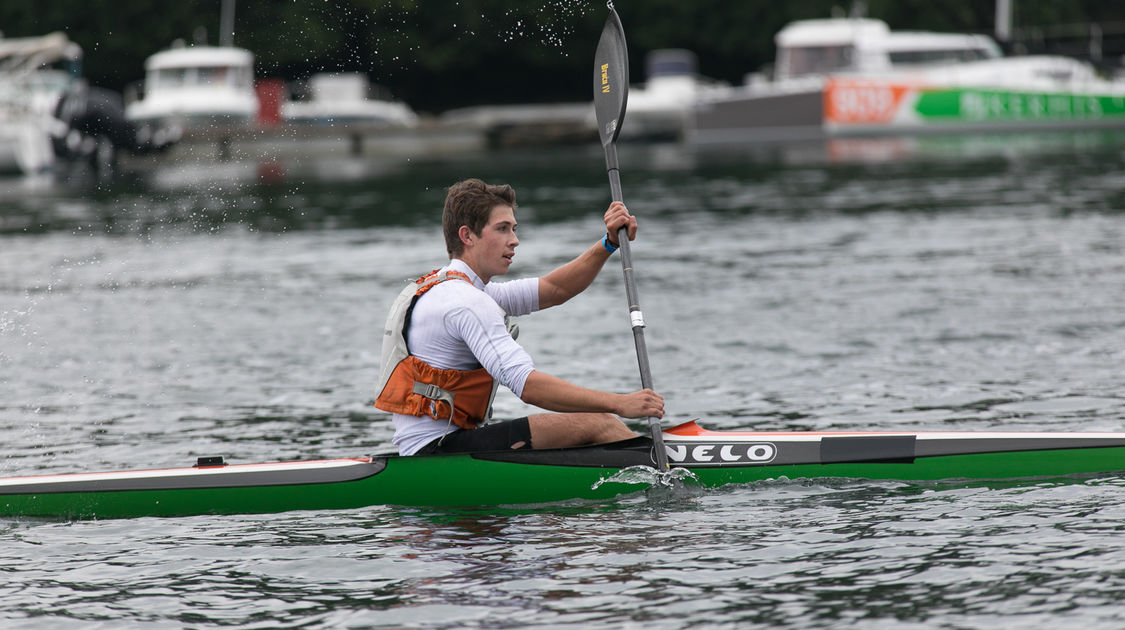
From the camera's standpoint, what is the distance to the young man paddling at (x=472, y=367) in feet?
20.0

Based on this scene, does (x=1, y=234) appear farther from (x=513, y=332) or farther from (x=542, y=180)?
(x=513, y=332)

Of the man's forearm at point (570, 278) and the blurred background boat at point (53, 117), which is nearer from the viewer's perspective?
the man's forearm at point (570, 278)

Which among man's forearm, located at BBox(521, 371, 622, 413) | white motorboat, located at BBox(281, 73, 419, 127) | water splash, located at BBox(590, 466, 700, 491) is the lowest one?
water splash, located at BBox(590, 466, 700, 491)

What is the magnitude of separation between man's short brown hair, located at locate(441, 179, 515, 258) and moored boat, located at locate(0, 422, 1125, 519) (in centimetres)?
115

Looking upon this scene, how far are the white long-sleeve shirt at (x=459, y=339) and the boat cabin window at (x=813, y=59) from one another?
32551mm

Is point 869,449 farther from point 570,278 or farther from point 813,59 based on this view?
point 813,59

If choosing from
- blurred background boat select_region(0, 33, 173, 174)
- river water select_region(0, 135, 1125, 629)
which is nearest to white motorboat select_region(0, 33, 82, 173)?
blurred background boat select_region(0, 33, 173, 174)

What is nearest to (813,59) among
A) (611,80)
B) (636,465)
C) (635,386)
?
(635,386)

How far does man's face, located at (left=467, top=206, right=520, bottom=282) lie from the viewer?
628 cm

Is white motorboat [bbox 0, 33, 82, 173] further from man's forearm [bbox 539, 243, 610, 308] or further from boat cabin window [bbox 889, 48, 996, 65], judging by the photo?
man's forearm [bbox 539, 243, 610, 308]

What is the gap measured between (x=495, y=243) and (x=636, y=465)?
4.24 feet

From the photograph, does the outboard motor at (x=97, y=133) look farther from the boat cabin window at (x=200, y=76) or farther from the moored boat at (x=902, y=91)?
the moored boat at (x=902, y=91)

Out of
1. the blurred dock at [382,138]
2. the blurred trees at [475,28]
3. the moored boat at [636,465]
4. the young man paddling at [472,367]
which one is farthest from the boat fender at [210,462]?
the blurred trees at [475,28]

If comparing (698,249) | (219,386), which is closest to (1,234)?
(698,249)
